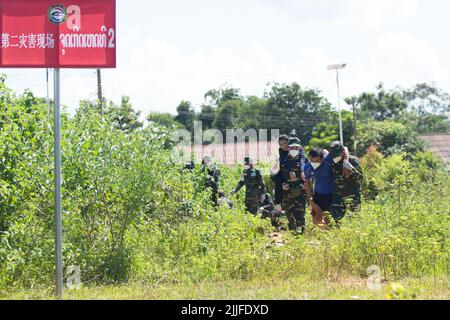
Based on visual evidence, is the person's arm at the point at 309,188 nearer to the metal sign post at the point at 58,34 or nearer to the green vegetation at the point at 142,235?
the green vegetation at the point at 142,235

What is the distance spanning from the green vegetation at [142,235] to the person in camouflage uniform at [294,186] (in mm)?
2745

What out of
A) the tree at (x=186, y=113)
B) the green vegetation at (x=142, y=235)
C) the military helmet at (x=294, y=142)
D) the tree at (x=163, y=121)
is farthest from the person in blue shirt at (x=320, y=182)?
the tree at (x=186, y=113)

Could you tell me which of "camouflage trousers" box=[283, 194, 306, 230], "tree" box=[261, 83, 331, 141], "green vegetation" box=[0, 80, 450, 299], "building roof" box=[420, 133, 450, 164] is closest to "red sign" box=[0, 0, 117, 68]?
"green vegetation" box=[0, 80, 450, 299]

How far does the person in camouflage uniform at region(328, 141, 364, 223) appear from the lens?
11307 millimetres

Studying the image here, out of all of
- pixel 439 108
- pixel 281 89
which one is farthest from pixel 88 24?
pixel 439 108

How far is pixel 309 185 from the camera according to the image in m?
12.1

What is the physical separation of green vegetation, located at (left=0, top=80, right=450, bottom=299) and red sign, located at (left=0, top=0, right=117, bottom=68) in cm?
166

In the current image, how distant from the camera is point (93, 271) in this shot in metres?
8.66

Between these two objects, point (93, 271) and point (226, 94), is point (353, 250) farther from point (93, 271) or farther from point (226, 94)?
point (226, 94)

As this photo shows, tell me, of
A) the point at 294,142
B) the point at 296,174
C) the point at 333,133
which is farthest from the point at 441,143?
the point at 296,174

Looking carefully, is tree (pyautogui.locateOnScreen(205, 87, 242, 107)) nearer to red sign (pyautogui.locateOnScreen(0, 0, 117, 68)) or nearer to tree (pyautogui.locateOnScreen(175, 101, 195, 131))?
tree (pyautogui.locateOnScreen(175, 101, 195, 131))

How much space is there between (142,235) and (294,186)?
158 inches
